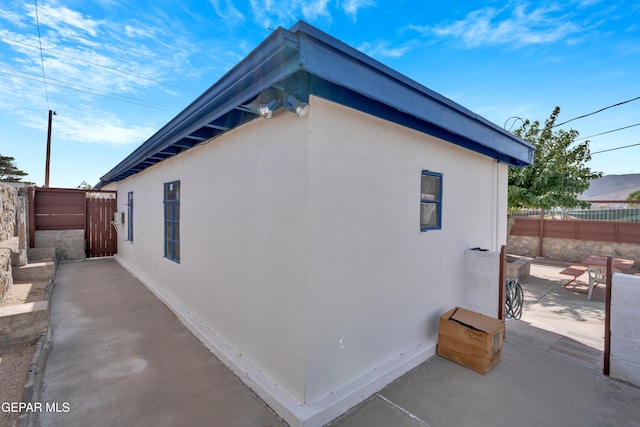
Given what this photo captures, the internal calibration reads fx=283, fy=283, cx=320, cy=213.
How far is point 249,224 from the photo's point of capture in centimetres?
277

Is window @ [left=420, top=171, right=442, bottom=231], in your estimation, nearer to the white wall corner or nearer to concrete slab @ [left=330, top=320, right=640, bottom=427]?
the white wall corner

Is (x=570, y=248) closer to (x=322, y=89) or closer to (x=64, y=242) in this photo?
(x=322, y=89)

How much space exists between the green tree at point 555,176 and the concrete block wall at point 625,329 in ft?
15.6

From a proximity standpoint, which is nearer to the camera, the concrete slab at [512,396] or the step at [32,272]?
the concrete slab at [512,396]

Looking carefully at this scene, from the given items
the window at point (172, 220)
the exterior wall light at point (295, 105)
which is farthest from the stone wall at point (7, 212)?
the exterior wall light at point (295, 105)

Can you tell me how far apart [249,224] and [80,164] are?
21.9 meters

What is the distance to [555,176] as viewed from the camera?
22.6 ft

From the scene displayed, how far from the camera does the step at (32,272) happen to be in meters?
5.60

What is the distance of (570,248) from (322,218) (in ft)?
39.1

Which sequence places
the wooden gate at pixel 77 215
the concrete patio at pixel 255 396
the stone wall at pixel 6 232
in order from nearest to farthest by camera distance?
the concrete patio at pixel 255 396, the stone wall at pixel 6 232, the wooden gate at pixel 77 215

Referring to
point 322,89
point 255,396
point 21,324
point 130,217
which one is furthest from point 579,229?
point 130,217

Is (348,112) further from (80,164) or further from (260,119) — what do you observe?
(80,164)

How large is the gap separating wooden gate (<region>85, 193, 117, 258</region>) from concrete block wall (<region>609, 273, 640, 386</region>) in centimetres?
1236

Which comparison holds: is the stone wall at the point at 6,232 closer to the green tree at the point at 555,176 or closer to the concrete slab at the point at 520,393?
the concrete slab at the point at 520,393
